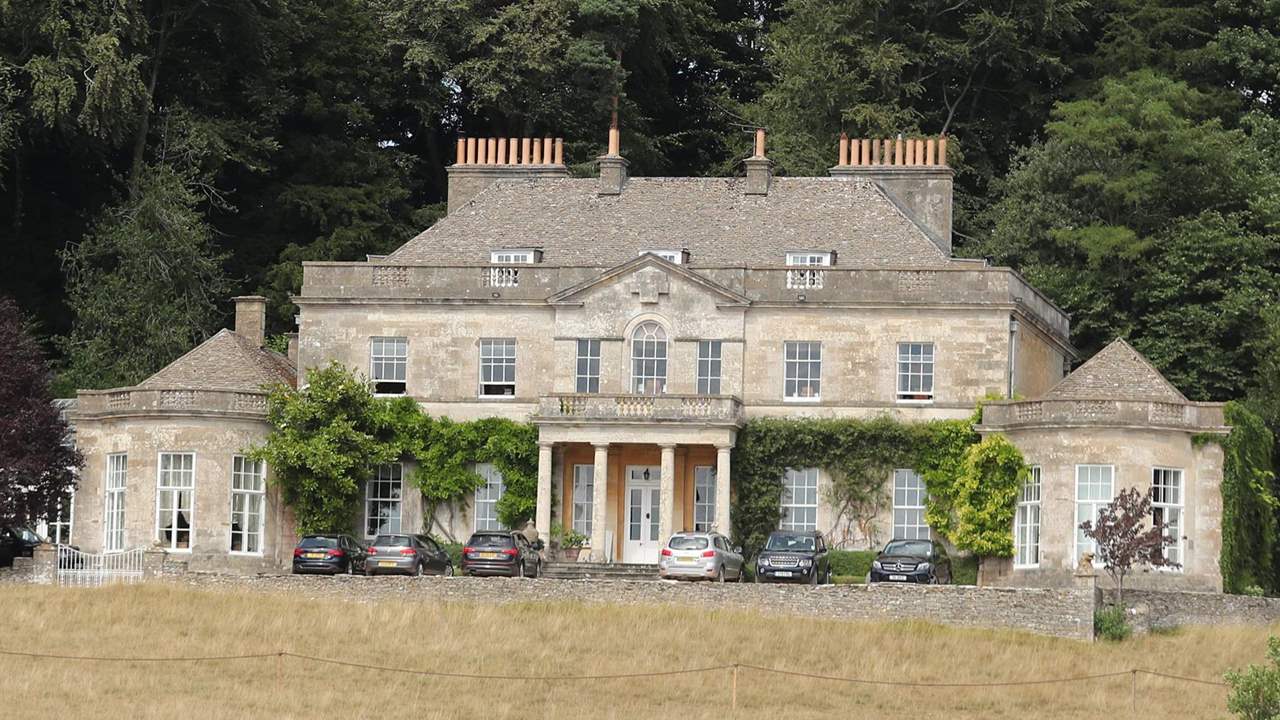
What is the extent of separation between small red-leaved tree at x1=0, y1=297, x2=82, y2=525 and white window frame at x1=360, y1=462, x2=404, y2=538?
672 centimetres

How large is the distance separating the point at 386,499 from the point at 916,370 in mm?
12695

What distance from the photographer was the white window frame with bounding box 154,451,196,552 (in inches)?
2462

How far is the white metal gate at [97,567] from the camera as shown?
57125 millimetres

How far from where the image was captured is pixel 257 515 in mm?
63625

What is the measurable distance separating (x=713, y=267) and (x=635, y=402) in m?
3.89

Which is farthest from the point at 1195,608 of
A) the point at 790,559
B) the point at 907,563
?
the point at 790,559

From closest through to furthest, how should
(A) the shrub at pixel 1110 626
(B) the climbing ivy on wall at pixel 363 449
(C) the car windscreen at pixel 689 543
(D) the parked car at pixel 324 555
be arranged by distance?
(A) the shrub at pixel 1110 626, (C) the car windscreen at pixel 689 543, (D) the parked car at pixel 324 555, (B) the climbing ivy on wall at pixel 363 449

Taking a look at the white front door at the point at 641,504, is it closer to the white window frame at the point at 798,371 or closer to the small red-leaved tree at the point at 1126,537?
the white window frame at the point at 798,371

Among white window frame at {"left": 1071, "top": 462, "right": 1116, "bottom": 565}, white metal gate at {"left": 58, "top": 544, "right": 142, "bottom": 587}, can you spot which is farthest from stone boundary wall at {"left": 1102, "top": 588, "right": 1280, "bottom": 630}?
white metal gate at {"left": 58, "top": 544, "right": 142, "bottom": 587}

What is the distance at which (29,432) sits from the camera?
203 ft

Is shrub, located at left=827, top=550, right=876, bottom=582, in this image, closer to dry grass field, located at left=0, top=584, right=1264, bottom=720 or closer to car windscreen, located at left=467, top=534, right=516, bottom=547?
car windscreen, located at left=467, top=534, right=516, bottom=547

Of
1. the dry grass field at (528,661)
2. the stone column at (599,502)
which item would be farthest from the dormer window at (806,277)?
the dry grass field at (528,661)

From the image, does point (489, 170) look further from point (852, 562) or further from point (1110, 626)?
point (1110, 626)

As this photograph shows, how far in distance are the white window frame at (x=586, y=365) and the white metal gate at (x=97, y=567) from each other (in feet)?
36.3
